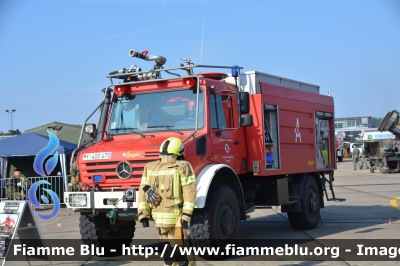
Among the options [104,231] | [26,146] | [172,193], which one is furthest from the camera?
[26,146]

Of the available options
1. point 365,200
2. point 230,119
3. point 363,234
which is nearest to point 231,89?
point 230,119

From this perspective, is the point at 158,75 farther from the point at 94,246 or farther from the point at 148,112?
the point at 94,246

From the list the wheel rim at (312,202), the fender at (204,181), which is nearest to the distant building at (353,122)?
the wheel rim at (312,202)

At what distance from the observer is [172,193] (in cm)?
587

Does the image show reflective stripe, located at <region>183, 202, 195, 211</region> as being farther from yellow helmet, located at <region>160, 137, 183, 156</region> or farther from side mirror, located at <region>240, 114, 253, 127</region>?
side mirror, located at <region>240, 114, 253, 127</region>

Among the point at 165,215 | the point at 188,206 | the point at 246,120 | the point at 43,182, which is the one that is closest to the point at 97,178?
the point at 165,215

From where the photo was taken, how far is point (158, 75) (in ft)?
28.4

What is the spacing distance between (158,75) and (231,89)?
126 centimetres

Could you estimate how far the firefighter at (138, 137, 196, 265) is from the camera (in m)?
5.84

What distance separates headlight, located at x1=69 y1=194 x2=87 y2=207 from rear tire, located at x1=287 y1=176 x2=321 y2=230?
4.82 metres

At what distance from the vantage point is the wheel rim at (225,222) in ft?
24.6

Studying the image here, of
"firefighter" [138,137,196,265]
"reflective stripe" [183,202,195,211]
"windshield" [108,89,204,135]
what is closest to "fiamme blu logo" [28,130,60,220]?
"windshield" [108,89,204,135]

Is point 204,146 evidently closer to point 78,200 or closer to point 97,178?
point 97,178

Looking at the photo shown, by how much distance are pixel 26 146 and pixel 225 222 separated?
11.5 metres
